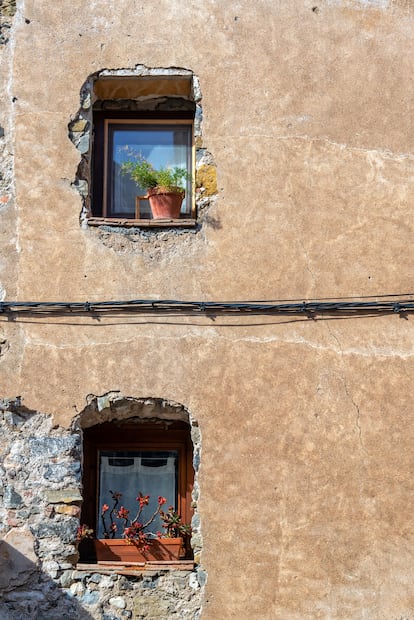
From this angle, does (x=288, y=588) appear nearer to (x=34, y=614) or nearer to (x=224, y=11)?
(x=34, y=614)

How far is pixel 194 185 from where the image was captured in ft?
24.3

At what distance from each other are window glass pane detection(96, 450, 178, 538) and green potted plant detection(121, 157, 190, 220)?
1934mm

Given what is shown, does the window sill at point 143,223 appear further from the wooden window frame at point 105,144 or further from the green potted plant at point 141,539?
the green potted plant at point 141,539

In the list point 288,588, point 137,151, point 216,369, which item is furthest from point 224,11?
point 288,588

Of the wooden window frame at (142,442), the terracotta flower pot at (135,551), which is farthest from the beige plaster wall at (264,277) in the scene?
the wooden window frame at (142,442)

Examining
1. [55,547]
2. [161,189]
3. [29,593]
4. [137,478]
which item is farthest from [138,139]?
[29,593]

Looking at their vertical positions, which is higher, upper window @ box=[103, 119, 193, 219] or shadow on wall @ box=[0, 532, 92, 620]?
upper window @ box=[103, 119, 193, 219]

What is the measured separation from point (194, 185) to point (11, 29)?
197 centimetres

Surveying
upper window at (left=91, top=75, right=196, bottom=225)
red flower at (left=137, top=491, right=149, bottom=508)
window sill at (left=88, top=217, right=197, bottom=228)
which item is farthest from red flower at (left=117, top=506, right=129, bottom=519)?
upper window at (left=91, top=75, right=196, bottom=225)

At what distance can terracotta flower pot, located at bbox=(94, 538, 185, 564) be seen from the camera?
668 centimetres

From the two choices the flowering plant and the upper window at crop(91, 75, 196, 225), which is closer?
the flowering plant

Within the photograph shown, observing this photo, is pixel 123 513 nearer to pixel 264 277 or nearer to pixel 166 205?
pixel 264 277

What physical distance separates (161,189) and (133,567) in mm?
2902

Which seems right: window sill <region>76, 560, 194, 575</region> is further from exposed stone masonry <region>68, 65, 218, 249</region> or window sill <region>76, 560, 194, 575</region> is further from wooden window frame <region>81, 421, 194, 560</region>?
exposed stone masonry <region>68, 65, 218, 249</region>
